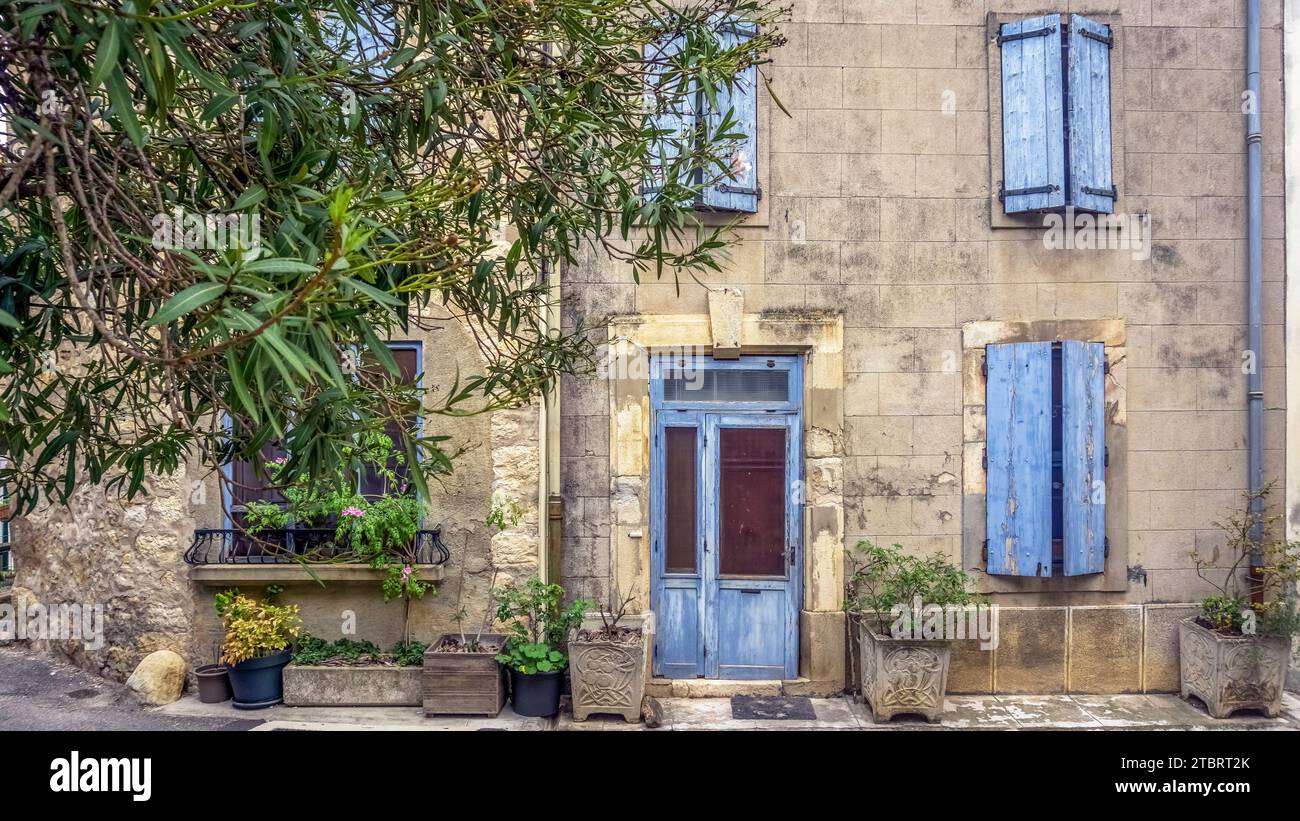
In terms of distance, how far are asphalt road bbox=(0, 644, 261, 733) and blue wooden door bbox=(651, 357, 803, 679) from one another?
2811 mm

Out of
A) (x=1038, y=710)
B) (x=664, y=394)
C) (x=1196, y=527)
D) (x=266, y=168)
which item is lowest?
(x=1038, y=710)

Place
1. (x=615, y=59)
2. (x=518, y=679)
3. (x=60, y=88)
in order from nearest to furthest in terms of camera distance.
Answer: (x=60, y=88) → (x=615, y=59) → (x=518, y=679)

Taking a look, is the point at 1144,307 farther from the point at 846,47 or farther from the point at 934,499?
the point at 846,47

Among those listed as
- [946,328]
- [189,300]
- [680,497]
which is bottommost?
[680,497]

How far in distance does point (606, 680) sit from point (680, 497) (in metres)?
1.41

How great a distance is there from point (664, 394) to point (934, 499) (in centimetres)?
205

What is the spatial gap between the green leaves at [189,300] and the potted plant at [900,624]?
15.7ft

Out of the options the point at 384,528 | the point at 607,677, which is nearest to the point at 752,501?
the point at 607,677

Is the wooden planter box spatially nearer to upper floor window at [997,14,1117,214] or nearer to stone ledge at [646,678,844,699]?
stone ledge at [646,678,844,699]

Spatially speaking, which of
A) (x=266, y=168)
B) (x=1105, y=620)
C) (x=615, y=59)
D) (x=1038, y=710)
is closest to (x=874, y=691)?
(x=1038, y=710)

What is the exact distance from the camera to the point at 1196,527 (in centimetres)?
593

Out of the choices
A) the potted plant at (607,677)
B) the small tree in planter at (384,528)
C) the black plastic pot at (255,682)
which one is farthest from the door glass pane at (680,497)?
the black plastic pot at (255,682)

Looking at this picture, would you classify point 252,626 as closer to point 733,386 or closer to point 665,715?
point 665,715

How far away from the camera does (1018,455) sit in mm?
5832
